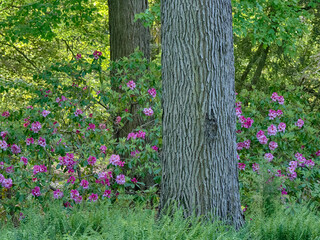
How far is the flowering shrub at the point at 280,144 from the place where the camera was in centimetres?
519

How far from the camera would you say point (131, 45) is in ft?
21.3

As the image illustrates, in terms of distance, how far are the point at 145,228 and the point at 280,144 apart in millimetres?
2902

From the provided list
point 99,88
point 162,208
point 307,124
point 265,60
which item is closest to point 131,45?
point 99,88

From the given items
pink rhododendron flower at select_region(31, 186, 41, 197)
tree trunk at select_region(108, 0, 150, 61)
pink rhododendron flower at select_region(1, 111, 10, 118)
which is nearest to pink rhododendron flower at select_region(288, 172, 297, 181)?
tree trunk at select_region(108, 0, 150, 61)

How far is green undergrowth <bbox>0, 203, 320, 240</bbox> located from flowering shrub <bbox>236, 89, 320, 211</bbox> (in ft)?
4.30

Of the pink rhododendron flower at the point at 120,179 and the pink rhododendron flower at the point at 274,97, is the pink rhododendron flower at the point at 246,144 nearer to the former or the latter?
the pink rhododendron flower at the point at 274,97

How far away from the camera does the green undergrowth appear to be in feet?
10.4

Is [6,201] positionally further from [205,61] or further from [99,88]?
[205,61]

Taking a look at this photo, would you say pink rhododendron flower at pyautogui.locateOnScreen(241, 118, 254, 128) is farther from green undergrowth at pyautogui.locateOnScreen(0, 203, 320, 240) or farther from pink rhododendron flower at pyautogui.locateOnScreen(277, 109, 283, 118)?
green undergrowth at pyautogui.locateOnScreen(0, 203, 320, 240)

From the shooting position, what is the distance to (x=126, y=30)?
21.4ft

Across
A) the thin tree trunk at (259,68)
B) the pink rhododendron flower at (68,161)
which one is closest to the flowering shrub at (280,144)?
the pink rhododendron flower at (68,161)

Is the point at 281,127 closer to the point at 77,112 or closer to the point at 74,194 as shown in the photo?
the point at 77,112

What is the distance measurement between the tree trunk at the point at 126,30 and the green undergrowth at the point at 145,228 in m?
3.19

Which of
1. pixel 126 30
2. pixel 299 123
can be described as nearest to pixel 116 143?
pixel 126 30
